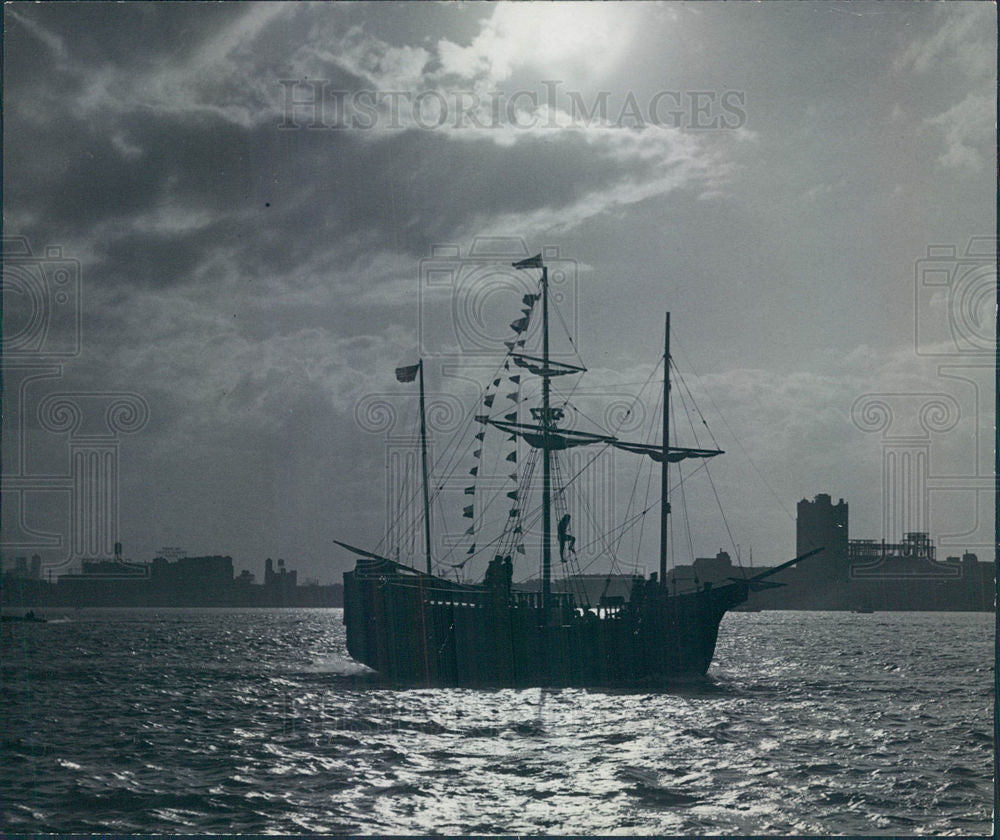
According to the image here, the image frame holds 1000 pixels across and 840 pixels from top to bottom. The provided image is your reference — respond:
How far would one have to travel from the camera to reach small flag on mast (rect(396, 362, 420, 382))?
4722 cm

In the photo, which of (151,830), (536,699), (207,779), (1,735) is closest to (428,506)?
(536,699)

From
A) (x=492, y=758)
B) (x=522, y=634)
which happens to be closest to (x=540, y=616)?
(x=522, y=634)

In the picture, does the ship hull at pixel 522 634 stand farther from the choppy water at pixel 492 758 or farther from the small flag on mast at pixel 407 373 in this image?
the small flag on mast at pixel 407 373

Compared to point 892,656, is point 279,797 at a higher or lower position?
higher

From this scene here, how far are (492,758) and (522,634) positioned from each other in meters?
22.2

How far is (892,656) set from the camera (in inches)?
2694

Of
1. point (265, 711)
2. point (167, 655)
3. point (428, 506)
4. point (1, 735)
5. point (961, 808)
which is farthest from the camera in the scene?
point (167, 655)

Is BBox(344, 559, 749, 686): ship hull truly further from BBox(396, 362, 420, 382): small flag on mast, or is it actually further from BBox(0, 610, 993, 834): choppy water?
BBox(396, 362, 420, 382): small flag on mast

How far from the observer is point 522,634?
1747 inches

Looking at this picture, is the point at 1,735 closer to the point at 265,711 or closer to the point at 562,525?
the point at 265,711

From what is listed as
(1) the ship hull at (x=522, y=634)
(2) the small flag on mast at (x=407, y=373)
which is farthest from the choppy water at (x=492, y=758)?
(2) the small flag on mast at (x=407, y=373)

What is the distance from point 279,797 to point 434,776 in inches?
118

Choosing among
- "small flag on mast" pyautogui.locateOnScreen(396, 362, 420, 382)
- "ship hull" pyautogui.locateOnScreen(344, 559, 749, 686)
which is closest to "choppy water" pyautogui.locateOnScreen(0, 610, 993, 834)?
"ship hull" pyautogui.locateOnScreen(344, 559, 749, 686)

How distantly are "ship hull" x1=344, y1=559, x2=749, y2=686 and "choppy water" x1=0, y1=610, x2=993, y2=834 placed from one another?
3046 mm
